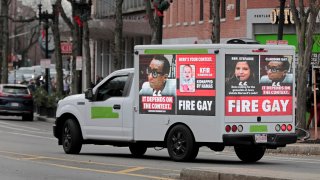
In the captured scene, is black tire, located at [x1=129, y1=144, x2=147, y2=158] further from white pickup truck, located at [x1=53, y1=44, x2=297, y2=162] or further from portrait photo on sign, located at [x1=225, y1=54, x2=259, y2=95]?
portrait photo on sign, located at [x1=225, y1=54, x2=259, y2=95]

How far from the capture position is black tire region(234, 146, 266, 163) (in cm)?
2039

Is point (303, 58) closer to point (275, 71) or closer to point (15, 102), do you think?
point (275, 71)

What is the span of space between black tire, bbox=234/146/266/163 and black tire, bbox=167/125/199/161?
61.2 inches

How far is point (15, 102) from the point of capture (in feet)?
139

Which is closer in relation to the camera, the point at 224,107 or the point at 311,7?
the point at 224,107

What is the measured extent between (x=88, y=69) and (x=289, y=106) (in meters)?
23.6

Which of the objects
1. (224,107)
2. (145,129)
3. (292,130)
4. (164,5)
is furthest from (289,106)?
→ (164,5)

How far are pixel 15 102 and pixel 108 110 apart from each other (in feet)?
72.6

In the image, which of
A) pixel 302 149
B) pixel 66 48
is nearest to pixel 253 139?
pixel 302 149

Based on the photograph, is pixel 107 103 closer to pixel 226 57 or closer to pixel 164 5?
pixel 226 57

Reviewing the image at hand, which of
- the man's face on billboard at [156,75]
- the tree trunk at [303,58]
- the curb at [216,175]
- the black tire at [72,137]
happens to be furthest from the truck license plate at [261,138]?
the tree trunk at [303,58]

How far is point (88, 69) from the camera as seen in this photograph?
42.7 metres

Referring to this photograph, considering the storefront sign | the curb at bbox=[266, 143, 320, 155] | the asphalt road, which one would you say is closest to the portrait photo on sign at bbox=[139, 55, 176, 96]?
the asphalt road

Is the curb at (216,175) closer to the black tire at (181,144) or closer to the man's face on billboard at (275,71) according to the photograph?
the black tire at (181,144)
